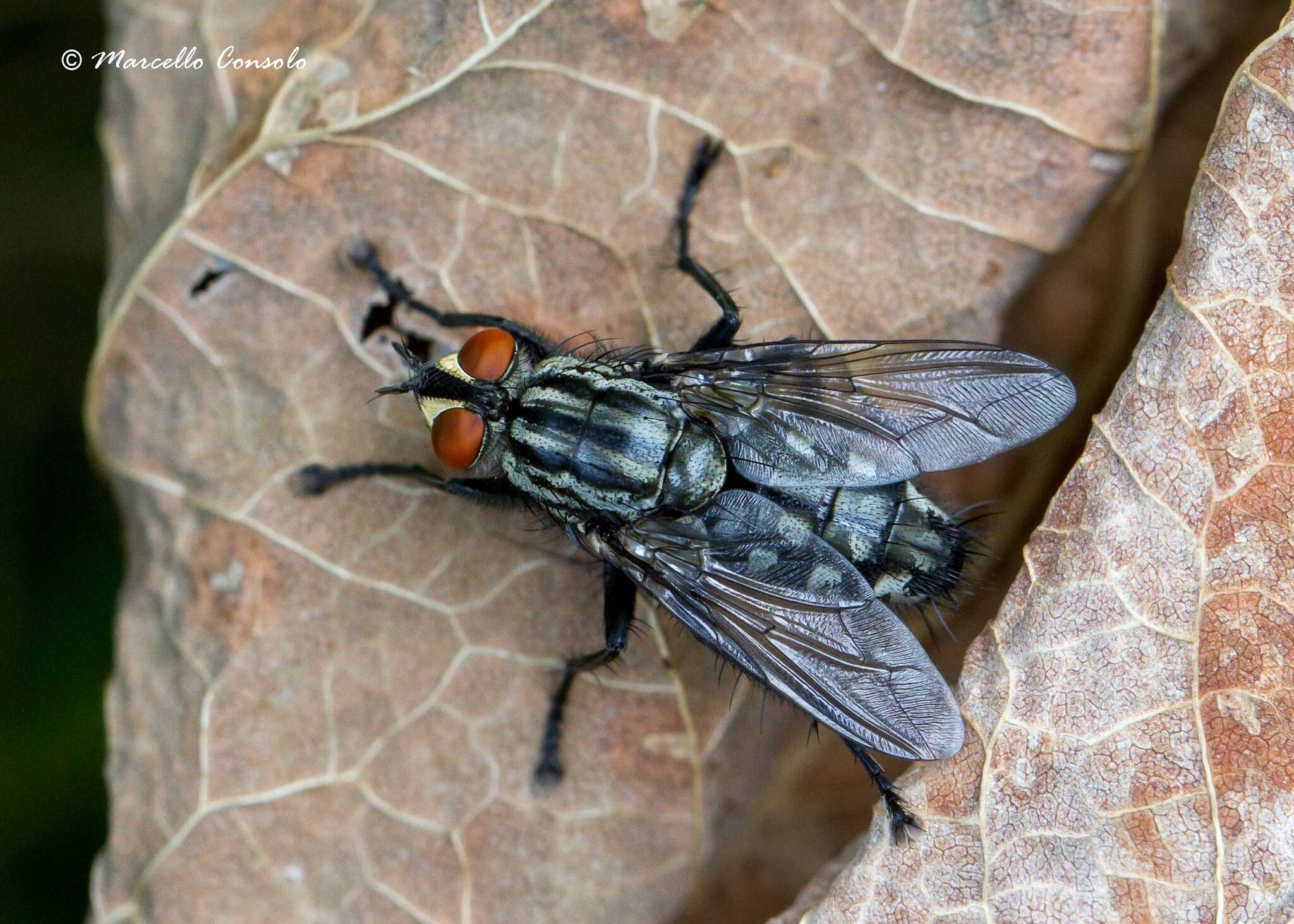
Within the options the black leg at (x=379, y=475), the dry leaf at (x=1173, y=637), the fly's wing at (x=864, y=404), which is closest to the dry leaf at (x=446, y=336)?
the black leg at (x=379, y=475)

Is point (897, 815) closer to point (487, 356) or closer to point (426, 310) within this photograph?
point (487, 356)

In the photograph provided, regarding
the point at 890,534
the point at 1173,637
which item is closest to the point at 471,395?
the point at 890,534

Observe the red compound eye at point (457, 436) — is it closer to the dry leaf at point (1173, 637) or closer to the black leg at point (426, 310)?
the black leg at point (426, 310)

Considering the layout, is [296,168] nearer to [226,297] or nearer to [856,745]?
[226,297]

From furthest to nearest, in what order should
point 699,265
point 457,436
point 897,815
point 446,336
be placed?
1. point 446,336
2. point 699,265
3. point 457,436
4. point 897,815

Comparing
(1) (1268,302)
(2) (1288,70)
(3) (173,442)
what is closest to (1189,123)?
(2) (1288,70)

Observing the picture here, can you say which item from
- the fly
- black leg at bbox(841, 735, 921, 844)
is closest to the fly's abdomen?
the fly
